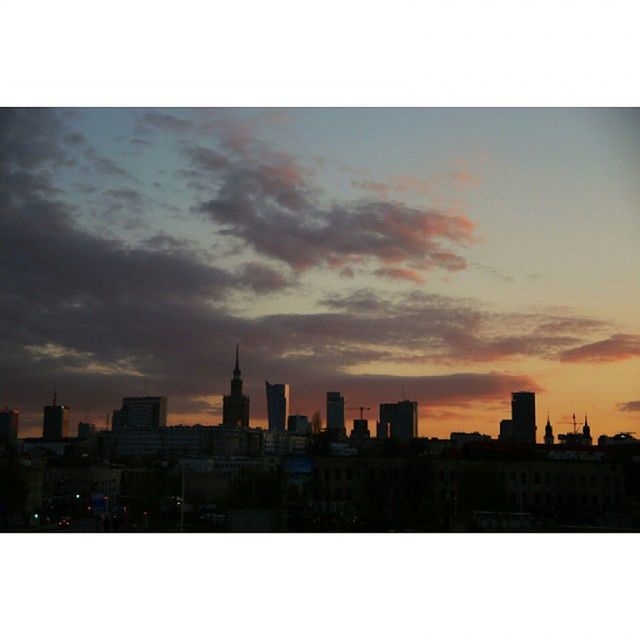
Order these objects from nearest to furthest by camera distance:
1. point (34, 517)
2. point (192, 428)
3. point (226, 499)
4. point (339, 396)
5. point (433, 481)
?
point (34, 517) < point (433, 481) < point (339, 396) < point (226, 499) < point (192, 428)

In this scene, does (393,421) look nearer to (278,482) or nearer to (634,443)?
(278,482)

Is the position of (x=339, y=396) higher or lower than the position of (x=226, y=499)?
higher

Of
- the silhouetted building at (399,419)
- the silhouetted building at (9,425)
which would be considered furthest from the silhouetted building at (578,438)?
the silhouetted building at (9,425)

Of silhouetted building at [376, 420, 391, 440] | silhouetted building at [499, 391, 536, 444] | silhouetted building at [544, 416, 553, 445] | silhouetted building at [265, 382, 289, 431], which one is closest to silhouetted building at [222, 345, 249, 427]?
silhouetted building at [265, 382, 289, 431]

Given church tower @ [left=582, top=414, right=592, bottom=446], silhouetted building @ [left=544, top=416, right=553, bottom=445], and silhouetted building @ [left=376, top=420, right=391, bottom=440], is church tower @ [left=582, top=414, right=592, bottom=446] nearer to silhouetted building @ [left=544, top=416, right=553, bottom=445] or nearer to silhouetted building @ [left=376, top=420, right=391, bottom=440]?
silhouetted building @ [left=544, top=416, right=553, bottom=445]

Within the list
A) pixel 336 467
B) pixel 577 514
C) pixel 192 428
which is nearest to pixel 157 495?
pixel 336 467

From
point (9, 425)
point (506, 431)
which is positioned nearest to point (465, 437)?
point (506, 431)
